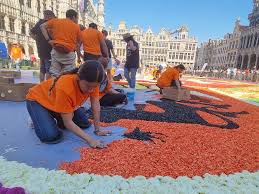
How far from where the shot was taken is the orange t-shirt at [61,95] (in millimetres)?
2344

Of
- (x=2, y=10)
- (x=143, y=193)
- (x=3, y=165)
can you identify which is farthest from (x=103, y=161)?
(x=2, y=10)

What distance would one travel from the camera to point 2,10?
26625mm

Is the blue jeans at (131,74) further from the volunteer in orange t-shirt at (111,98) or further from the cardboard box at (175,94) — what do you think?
the volunteer in orange t-shirt at (111,98)

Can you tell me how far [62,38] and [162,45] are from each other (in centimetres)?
8797

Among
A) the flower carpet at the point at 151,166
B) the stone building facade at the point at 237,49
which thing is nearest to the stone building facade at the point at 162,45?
the stone building facade at the point at 237,49

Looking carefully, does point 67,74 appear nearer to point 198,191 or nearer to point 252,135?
point 198,191

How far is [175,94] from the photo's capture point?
639 cm

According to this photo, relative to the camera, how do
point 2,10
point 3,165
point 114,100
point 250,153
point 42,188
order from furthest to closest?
point 2,10, point 114,100, point 250,153, point 3,165, point 42,188

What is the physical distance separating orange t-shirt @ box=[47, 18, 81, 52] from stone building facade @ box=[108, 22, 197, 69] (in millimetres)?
82673

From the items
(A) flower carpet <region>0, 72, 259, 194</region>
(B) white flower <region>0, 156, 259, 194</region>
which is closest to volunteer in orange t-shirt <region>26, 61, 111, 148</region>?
(A) flower carpet <region>0, 72, 259, 194</region>

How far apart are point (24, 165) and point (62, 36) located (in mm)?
2961

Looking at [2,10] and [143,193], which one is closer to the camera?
[143,193]

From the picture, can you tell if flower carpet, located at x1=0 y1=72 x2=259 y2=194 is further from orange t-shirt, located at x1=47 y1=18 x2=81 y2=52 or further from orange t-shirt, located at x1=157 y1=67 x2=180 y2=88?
orange t-shirt, located at x1=157 y1=67 x2=180 y2=88

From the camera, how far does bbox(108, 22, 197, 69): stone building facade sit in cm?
8712
